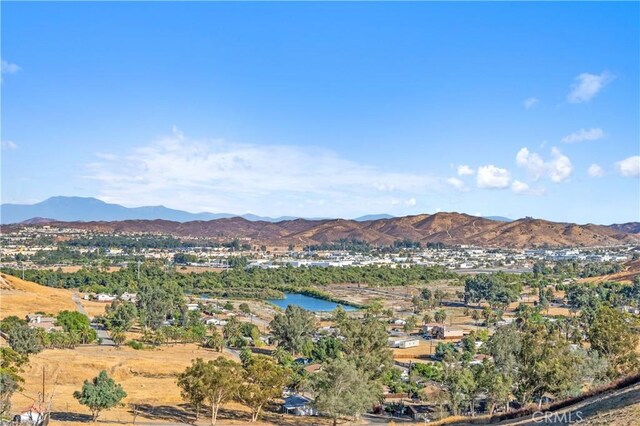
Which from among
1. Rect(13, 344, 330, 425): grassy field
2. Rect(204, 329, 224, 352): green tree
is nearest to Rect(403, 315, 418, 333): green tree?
Rect(204, 329, 224, 352): green tree

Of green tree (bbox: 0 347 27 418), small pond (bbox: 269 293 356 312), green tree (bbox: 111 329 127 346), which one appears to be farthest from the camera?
small pond (bbox: 269 293 356 312)

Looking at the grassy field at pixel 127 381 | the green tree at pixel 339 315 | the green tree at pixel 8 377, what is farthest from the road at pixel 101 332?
the green tree at pixel 339 315

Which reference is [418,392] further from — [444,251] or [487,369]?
[444,251]

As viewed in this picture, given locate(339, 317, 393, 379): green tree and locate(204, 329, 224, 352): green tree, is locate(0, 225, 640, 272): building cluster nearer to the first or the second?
locate(204, 329, 224, 352): green tree

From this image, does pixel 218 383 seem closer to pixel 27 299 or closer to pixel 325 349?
pixel 325 349

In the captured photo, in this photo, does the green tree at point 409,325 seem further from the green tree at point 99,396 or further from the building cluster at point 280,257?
the building cluster at point 280,257

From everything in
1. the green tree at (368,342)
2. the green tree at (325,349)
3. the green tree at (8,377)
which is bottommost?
the green tree at (325,349)
